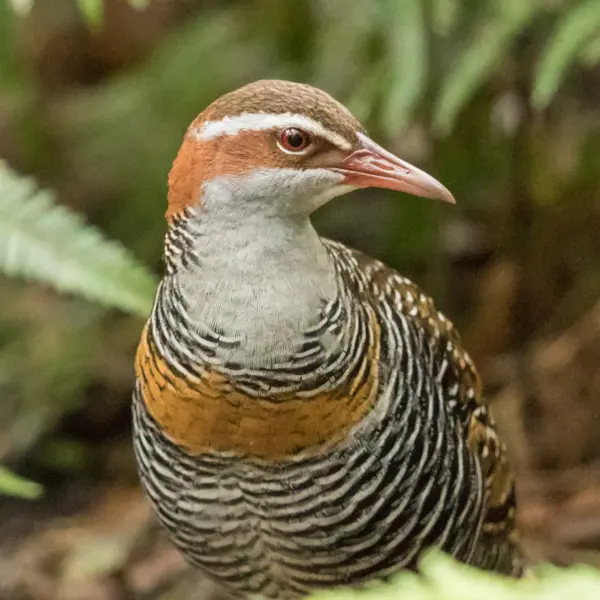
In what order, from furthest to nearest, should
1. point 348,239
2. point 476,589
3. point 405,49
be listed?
point 348,239
point 405,49
point 476,589

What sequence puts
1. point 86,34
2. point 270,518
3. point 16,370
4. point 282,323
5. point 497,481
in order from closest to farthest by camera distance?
point 282,323 → point 270,518 → point 497,481 → point 16,370 → point 86,34

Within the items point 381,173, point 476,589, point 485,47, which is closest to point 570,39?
point 485,47

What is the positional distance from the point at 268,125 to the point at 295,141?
1.5 inches

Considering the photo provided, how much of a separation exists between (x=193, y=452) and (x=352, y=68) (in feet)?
4.08

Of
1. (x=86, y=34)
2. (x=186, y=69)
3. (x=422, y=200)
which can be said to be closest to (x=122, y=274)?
(x=422, y=200)

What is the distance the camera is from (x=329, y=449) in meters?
1.40

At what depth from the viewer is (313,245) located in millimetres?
1355

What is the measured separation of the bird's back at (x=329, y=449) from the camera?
1.36m

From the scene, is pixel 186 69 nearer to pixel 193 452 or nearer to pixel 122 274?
pixel 122 274

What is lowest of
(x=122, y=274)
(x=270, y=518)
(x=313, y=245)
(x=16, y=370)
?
(x=16, y=370)

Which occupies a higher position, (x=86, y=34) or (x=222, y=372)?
(x=86, y=34)

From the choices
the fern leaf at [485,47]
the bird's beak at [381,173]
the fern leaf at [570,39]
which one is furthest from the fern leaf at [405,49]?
the bird's beak at [381,173]

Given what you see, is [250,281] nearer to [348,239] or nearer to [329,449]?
[329,449]

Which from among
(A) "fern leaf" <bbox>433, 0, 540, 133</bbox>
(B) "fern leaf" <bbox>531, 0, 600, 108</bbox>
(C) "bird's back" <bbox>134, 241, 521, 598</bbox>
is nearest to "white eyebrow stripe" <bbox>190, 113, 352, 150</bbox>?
(C) "bird's back" <bbox>134, 241, 521, 598</bbox>
